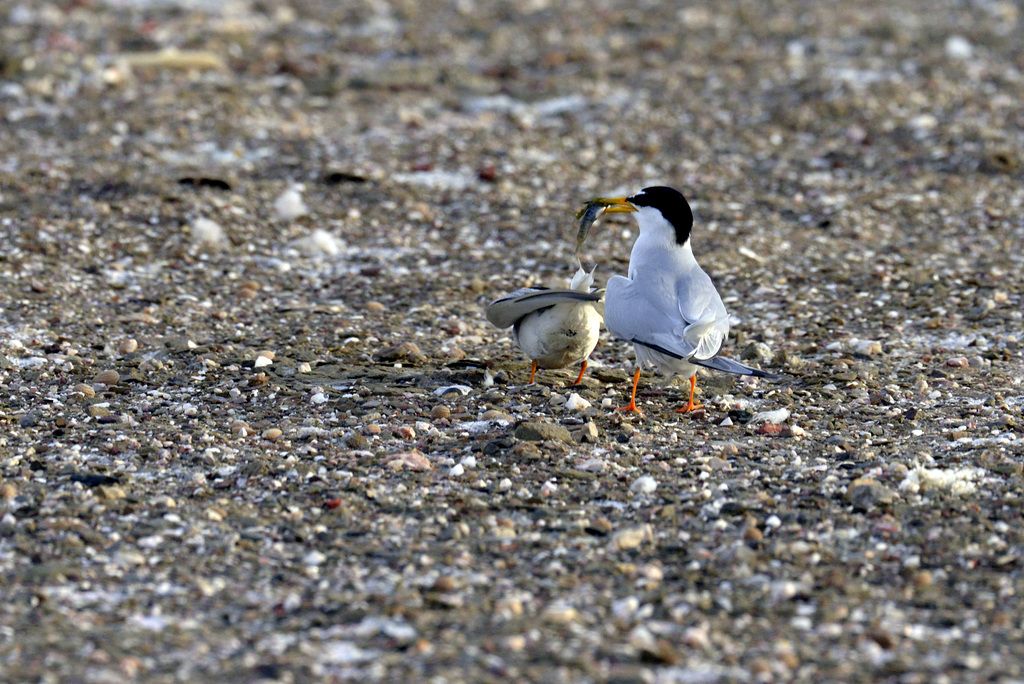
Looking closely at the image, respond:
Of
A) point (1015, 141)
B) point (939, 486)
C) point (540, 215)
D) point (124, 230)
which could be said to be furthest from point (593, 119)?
point (939, 486)

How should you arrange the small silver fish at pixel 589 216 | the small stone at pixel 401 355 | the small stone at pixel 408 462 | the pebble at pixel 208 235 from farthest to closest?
the pebble at pixel 208 235 < the small stone at pixel 401 355 < the small silver fish at pixel 589 216 < the small stone at pixel 408 462

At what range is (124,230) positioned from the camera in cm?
714

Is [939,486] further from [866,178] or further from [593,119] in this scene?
[593,119]

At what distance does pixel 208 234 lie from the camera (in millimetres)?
7129

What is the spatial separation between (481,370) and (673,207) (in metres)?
1.09

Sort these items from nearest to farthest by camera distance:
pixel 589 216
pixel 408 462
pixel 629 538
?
pixel 629 538 < pixel 408 462 < pixel 589 216

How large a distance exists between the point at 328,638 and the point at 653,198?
2.65 metres

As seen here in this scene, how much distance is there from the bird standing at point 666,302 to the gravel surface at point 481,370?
305 millimetres

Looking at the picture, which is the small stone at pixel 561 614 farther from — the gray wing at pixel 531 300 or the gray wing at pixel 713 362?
the gray wing at pixel 531 300

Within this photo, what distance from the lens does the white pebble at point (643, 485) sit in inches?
164

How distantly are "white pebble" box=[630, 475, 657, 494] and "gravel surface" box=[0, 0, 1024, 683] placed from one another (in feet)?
0.03

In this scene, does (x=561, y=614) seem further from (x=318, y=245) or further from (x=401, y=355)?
(x=318, y=245)

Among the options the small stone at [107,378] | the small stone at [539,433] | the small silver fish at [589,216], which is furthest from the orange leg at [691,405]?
the small stone at [107,378]

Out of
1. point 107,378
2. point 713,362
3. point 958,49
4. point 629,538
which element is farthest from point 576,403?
point 958,49
